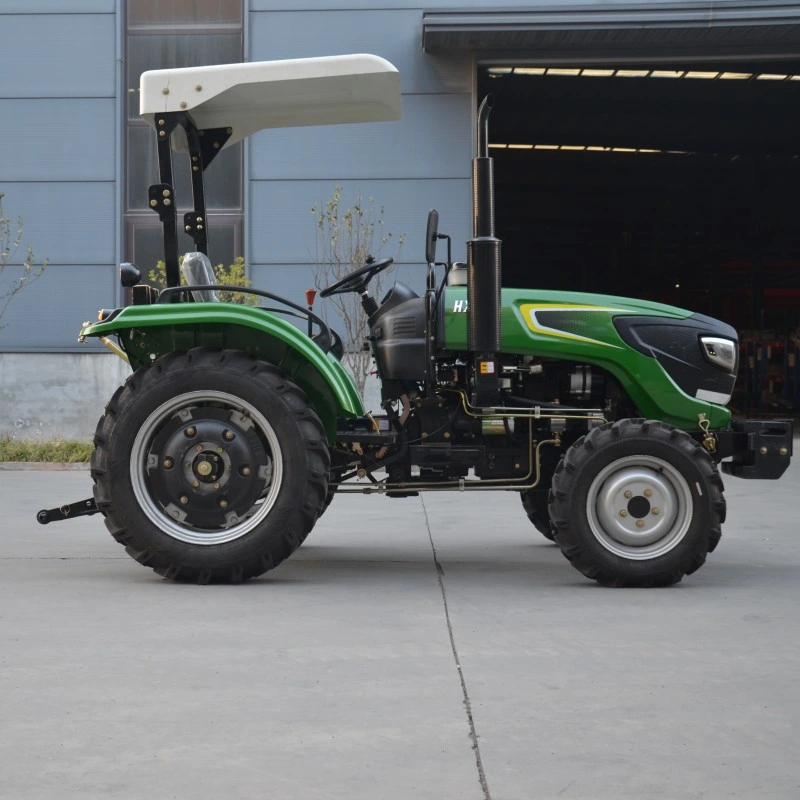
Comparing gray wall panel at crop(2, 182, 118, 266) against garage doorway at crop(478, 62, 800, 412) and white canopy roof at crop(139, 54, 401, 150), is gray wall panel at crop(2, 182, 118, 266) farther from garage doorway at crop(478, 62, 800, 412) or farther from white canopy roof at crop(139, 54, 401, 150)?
white canopy roof at crop(139, 54, 401, 150)

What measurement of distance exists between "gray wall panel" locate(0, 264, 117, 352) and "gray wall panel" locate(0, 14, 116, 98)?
2.68 m

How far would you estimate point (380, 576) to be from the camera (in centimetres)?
A: 639

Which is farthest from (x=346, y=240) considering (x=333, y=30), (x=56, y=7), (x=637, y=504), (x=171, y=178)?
(x=637, y=504)

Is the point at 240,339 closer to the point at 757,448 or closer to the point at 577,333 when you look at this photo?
the point at 577,333

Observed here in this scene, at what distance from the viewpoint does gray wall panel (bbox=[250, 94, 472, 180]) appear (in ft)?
59.9

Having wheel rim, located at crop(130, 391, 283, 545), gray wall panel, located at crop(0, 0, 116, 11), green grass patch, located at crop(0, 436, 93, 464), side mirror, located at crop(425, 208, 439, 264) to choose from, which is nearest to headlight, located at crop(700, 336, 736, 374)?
side mirror, located at crop(425, 208, 439, 264)

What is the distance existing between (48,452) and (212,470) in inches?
401

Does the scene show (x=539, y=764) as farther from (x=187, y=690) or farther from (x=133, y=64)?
(x=133, y=64)

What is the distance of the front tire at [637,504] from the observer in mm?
5859

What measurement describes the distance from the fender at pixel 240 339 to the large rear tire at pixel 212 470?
18cm

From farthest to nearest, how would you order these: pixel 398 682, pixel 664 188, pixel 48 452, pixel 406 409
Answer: pixel 664 188 → pixel 48 452 → pixel 406 409 → pixel 398 682

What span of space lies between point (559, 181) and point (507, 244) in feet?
38.7

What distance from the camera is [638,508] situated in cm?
591

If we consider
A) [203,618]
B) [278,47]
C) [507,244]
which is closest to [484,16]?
[278,47]
